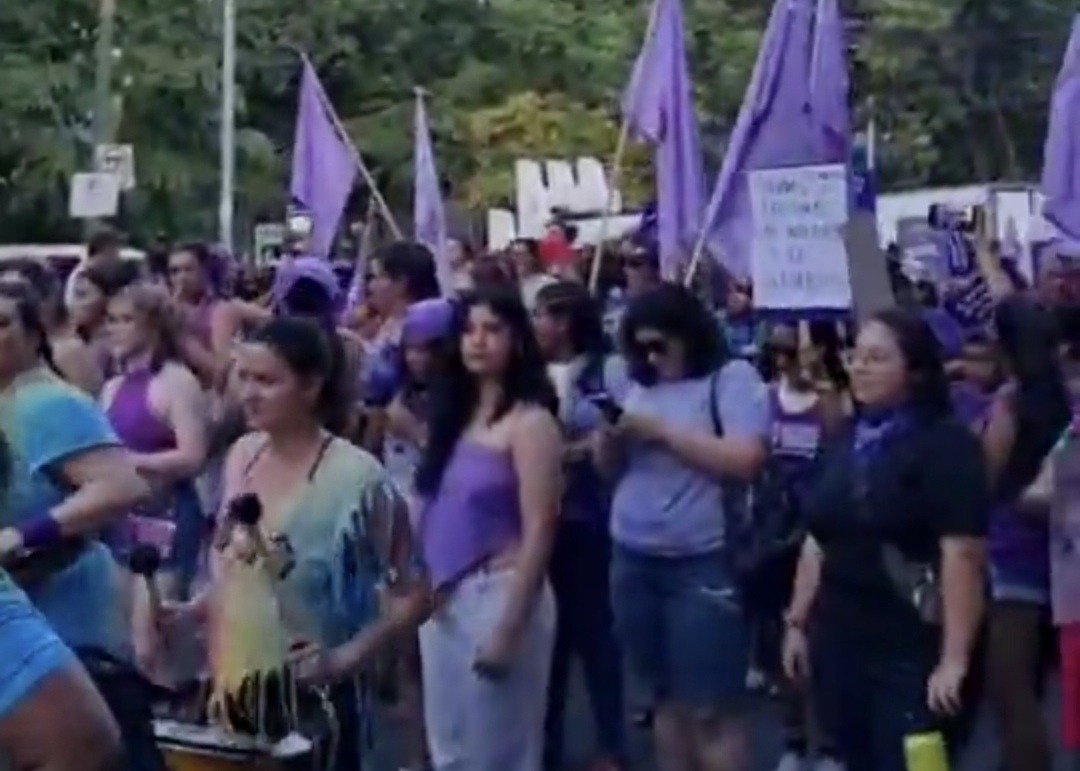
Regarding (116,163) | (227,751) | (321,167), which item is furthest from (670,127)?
(116,163)

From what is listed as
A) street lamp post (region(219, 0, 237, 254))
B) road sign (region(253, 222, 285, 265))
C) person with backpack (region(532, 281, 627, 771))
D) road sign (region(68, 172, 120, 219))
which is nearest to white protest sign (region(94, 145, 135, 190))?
road sign (region(68, 172, 120, 219))

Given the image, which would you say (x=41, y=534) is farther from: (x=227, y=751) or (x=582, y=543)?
(x=582, y=543)

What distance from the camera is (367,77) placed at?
1688 inches

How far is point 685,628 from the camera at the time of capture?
7.60 meters

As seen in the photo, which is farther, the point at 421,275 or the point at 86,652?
the point at 421,275

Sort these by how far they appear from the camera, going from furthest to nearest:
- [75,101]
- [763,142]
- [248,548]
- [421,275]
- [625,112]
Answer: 1. [75,101]
2. [625,112]
3. [763,142]
4. [421,275]
5. [248,548]

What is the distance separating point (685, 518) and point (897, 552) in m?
1.16

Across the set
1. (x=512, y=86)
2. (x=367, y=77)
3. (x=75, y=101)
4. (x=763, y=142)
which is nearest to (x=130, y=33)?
(x=75, y=101)

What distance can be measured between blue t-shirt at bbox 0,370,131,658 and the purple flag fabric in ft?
35.1

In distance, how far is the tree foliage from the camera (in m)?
35.8

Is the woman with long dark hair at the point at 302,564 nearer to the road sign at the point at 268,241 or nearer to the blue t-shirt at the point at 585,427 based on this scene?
the blue t-shirt at the point at 585,427

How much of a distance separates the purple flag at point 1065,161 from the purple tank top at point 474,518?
4889mm

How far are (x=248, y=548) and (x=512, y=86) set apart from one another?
130ft

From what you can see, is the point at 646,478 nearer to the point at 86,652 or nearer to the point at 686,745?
the point at 686,745
